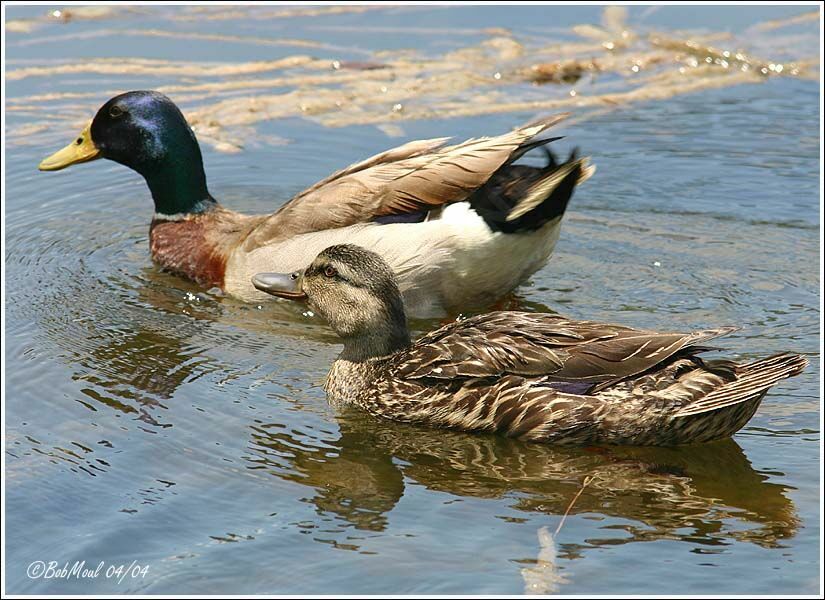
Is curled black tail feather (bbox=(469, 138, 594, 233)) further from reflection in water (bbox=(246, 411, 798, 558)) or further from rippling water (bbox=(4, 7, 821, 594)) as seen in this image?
reflection in water (bbox=(246, 411, 798, 558))

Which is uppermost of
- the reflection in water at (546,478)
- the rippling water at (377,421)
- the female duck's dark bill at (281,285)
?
the female duck's dark bill at (281,285)

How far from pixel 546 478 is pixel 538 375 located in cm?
62

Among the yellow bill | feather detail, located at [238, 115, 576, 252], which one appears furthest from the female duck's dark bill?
the yellow bill

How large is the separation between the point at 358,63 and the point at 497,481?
7020 mm

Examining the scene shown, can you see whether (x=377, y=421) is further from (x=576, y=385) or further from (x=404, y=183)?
(x=404, y=183)

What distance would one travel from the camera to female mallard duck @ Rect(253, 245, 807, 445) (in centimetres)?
636

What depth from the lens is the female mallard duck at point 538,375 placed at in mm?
6355

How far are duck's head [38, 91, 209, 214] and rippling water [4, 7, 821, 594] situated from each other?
1.56 ft

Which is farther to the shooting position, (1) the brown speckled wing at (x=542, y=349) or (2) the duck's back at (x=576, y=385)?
(1) the brown speckled wing at (x=542, y=349)

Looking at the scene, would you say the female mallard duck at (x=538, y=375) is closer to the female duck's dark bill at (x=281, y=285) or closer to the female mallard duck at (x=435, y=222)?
the female duck's dark bill at (x=281, y=285)

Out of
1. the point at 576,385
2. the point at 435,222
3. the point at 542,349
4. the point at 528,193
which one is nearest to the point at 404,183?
the point at 435,222

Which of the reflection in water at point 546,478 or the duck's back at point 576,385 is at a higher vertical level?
the duck's back at point 576,385

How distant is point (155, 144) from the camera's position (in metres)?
9.30

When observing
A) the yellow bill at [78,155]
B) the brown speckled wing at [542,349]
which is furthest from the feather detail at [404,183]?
the yellow bill at [78,155]
